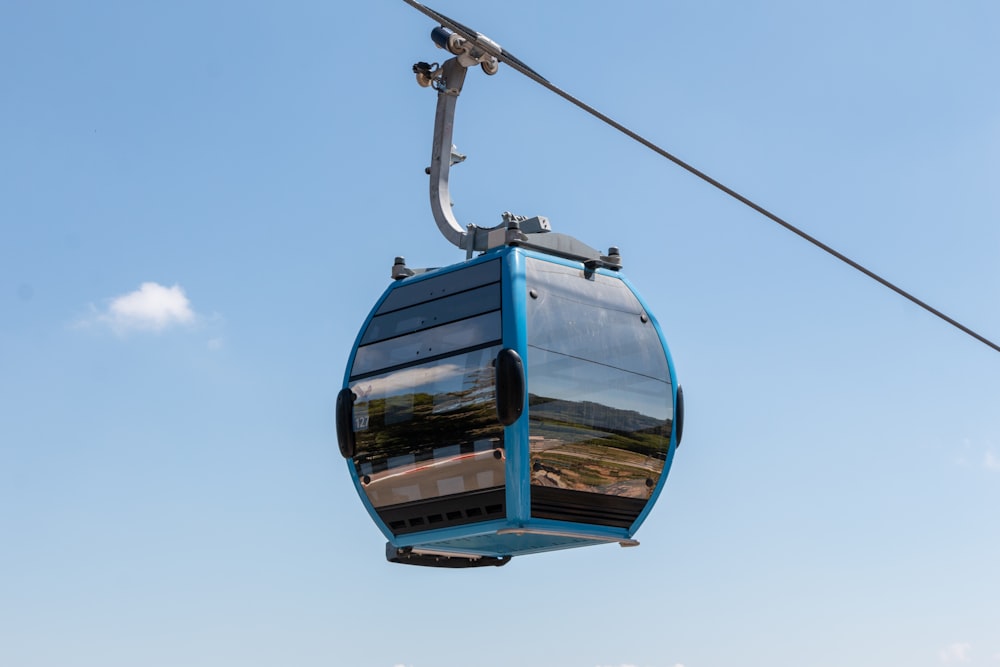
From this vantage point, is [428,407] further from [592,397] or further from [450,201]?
[450,201]

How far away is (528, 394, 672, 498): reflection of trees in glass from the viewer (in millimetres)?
13102

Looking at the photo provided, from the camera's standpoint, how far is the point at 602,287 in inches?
559

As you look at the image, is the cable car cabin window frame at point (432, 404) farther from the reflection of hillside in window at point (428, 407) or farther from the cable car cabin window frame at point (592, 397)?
the cable car cabin window frame at point (592, 397)

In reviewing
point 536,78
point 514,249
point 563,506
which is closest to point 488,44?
point 536,78

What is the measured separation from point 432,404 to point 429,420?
0.50ft

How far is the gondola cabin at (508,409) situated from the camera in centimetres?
1309

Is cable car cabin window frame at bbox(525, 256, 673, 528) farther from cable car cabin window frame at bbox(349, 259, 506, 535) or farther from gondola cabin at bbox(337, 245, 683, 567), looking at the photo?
cable car cabin window frame at bbox(349, 259, 506, 535)

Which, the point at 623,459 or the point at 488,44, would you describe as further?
the point at 623,459

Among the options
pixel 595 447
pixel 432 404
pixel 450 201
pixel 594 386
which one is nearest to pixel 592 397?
pixel 594 386

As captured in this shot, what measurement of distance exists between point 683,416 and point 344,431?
3.32 metres

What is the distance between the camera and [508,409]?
12844 mm

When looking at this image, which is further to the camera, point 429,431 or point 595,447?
point 429,431

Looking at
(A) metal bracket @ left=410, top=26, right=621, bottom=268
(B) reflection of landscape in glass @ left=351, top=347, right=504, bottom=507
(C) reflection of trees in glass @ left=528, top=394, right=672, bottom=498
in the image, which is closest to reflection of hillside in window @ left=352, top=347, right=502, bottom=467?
(B) reflection of landscape in glass @ left=351, top=347, right=504, bottom=507

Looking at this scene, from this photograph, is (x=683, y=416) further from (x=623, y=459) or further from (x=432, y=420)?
(x=432, y=420)
